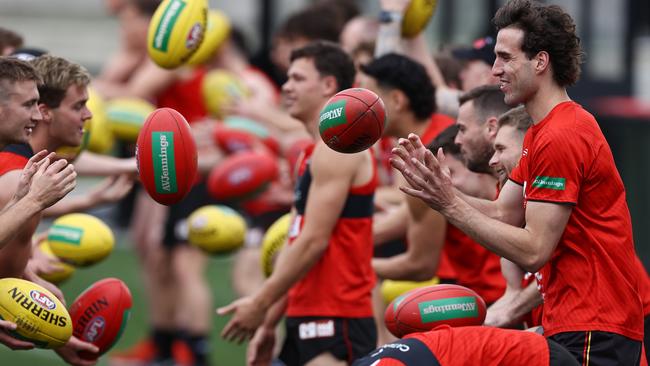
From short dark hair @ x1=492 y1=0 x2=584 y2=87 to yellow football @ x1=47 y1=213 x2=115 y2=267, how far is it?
3.21 metres

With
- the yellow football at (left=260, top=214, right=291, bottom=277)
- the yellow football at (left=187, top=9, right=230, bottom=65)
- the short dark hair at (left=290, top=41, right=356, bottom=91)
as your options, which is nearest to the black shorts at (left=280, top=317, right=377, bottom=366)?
the yellow football at (left=260, top=214, right=291, bottom=277)

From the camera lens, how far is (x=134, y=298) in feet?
47.6

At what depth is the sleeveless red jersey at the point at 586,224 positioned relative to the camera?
5.57m

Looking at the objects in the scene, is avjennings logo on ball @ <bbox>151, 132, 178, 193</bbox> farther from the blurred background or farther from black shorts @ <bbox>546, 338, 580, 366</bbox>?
the blurred background

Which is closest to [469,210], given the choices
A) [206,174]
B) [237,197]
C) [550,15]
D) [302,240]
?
[550,15]

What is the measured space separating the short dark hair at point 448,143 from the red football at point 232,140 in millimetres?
3900

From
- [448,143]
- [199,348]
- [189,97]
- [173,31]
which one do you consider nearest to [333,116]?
[448,143]

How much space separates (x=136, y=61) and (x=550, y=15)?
7.67 meters

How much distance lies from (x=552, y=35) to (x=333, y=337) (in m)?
2.50

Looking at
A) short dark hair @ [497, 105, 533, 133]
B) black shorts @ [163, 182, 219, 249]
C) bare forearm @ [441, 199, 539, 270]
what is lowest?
black shorts @ [163, 182, 219, 249]

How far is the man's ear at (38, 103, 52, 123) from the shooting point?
276 inches

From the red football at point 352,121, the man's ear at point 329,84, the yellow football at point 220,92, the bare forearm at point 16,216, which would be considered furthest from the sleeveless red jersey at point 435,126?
the yellow football at point 220,92

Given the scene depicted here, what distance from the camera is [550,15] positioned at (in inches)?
229

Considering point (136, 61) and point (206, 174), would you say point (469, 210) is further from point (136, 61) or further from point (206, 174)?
point (136, 61)
